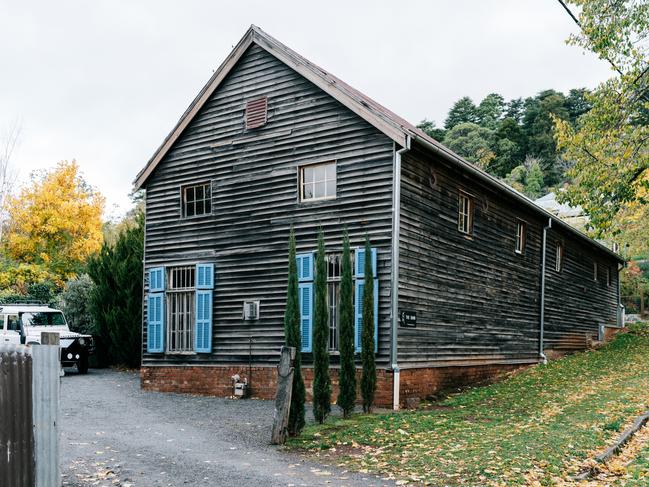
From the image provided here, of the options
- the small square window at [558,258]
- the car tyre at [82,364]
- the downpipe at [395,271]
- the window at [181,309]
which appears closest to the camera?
the downpipe at [395,271]

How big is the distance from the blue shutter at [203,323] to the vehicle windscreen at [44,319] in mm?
7889

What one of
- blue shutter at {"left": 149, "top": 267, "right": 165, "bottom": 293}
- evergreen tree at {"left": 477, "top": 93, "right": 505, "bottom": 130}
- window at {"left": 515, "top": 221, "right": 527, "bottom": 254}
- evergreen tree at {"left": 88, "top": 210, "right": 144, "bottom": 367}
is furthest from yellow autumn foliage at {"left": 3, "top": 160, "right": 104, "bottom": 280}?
evergreen tree at {"left": 477, "top": 93, "right": 505, "bottom": 130}

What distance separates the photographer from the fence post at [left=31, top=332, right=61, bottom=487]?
19.0ft

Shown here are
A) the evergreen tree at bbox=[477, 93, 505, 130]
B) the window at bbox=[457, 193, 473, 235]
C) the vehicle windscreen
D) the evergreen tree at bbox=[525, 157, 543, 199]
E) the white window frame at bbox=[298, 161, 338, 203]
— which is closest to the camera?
the white window frame at bbox=[298, 161, 338, 203]

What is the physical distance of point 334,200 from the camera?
14.6m

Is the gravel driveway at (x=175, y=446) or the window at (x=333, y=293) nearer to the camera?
the gravel driveway at (x=175, y=446)

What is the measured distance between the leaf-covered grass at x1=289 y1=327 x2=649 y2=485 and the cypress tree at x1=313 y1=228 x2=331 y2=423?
391 millimetres

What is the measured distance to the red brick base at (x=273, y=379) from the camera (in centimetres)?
1362

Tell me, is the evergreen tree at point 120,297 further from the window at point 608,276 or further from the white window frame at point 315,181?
the window at point 608,276

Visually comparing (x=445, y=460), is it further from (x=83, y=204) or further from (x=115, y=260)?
(x=83, y=204)

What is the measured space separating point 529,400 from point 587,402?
118 centimetres

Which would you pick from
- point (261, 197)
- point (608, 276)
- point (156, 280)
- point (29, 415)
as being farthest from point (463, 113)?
point (29, 415)

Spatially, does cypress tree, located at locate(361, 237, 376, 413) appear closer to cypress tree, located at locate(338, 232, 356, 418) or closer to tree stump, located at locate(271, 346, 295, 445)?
cypress tree, located at locate(338, 232, 356, 418)

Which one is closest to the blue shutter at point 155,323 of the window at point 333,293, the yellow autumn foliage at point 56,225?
the window at point 333,293
